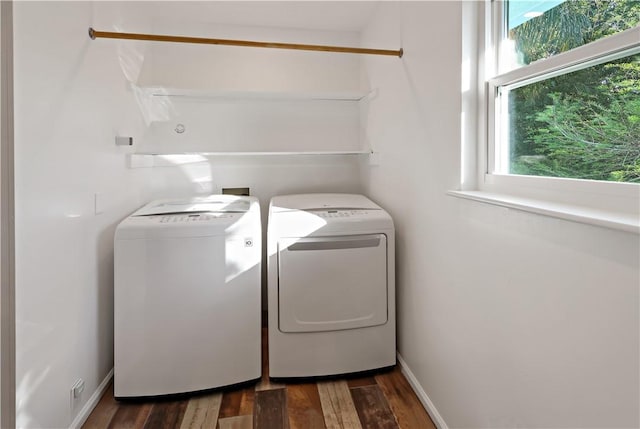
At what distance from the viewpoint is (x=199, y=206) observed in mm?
2115

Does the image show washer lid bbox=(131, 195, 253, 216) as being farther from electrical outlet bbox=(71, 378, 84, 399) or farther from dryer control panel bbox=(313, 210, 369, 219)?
electrical outlet bbox=(71, 378, 84, 399)

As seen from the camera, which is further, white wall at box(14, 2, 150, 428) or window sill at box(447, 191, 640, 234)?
white wall at box(14, 2, 150, 428)

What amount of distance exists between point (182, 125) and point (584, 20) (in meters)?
2.36

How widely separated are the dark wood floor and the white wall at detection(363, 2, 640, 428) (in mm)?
166

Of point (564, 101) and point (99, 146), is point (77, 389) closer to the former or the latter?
point (99, 146)

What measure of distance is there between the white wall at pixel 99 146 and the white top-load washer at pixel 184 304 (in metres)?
0.16

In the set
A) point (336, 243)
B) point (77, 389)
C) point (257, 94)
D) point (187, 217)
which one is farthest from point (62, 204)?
point (257, 94)

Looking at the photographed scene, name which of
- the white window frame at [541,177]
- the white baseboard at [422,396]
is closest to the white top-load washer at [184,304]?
the white baseboard at [422,396]

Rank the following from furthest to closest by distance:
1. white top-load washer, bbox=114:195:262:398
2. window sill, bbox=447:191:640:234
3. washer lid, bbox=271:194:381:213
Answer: washer lid, bbox=271:194:381:213, white top-load washer, bbox=114:195:262:398, window sill, bbox=447:191:640:234

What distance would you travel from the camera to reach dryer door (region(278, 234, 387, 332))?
6.24 feet

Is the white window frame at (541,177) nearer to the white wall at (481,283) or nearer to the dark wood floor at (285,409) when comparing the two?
the white wall at (481,283)

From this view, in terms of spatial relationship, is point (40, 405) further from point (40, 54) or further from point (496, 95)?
point (496, 95)

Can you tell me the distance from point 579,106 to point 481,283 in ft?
2.07

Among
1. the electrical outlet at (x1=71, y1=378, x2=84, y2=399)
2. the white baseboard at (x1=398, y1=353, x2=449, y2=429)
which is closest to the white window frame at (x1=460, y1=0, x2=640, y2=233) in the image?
the white baseboard at (x1=398, y1=353, x2=449, y2=429)
